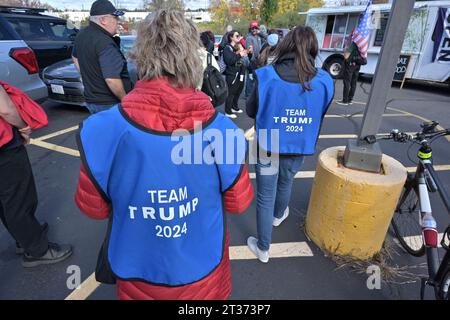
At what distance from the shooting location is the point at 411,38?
9.72m

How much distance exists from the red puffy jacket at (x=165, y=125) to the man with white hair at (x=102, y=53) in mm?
2068

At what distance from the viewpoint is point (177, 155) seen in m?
1.06

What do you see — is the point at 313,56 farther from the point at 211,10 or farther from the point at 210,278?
the point at 211,10

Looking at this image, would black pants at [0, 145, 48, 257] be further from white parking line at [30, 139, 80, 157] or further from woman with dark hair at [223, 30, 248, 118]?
woman with dark hair at [223, 30, 248, 118]

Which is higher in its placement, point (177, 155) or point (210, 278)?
point (177, 155)

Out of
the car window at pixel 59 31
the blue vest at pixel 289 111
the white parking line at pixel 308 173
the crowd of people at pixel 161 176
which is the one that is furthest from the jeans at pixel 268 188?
the car window at pixel 59 31

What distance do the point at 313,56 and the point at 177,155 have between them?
1594 millimetres

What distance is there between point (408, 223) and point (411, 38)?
9305 mm

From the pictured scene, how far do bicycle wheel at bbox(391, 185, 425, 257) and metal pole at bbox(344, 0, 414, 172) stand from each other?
684 millimetres

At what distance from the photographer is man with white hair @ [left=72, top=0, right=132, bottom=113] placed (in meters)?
2.90

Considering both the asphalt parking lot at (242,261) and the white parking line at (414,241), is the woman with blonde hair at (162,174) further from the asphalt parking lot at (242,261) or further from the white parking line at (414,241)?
the white parking line at (414,241)

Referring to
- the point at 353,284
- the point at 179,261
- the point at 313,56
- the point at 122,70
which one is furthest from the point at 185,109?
the point at 122,70

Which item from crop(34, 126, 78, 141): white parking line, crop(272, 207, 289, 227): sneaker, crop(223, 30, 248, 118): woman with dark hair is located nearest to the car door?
crop(34, 126, 78, 141): white parking line

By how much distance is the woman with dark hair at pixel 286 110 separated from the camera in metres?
2.14
